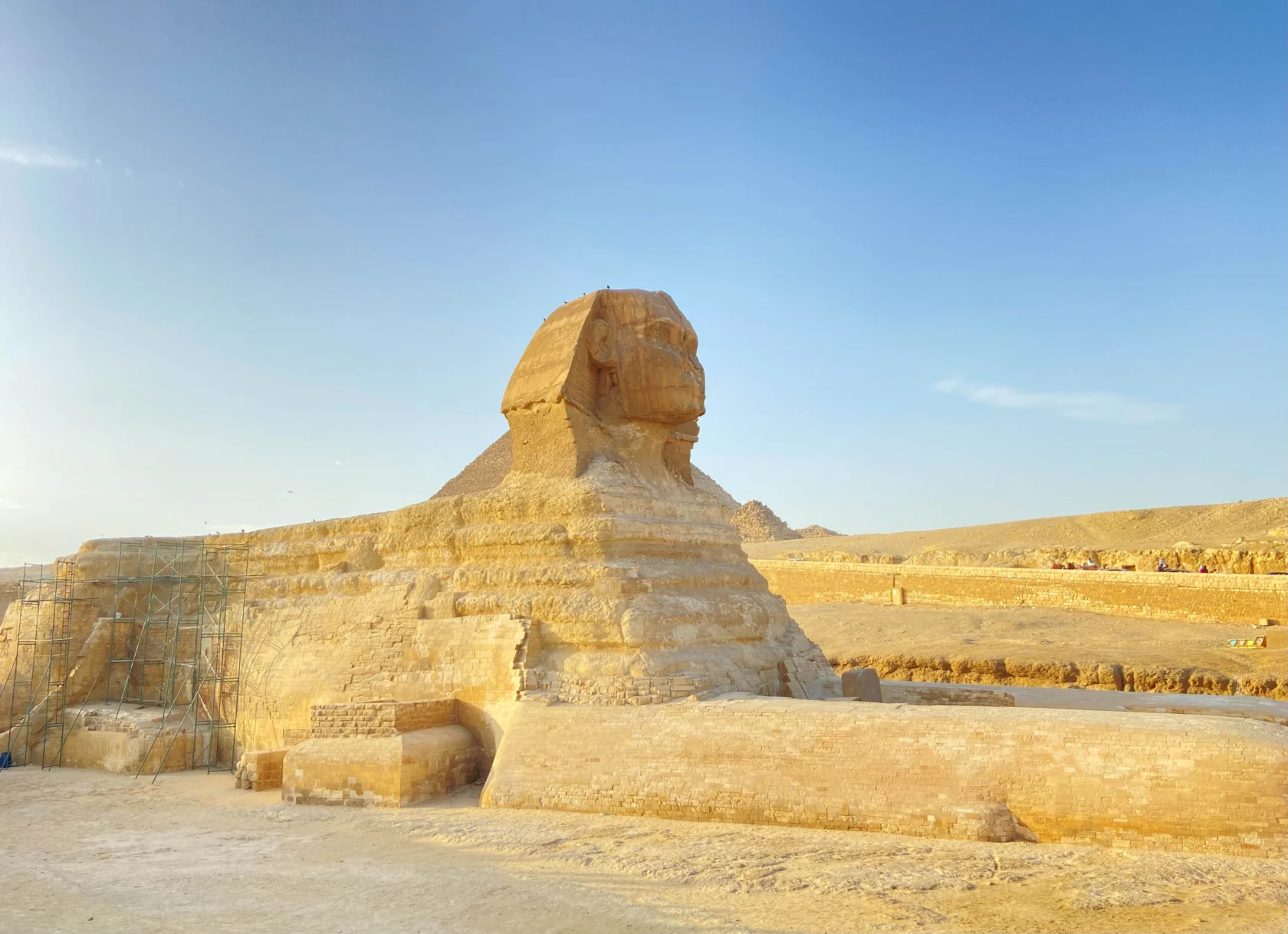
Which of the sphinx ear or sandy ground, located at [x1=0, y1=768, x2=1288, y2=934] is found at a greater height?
the sphinx ear

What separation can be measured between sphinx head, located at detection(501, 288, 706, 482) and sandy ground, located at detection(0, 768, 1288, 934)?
365 cm

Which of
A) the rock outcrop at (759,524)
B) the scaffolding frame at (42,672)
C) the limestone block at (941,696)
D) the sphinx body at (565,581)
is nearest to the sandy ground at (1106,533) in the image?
the rock outcrop at (759,524)

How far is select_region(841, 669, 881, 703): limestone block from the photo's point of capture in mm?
8469

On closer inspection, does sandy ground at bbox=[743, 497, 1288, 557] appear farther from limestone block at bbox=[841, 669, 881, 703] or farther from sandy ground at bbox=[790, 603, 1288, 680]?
limestone block at bbox=[841, 669, 881, 703]

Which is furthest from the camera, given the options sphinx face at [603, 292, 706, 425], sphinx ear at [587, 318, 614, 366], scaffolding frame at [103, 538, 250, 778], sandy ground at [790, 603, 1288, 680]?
sandy ground at [790, 603, 1288, 680]

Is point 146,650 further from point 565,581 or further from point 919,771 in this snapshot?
point 919,771

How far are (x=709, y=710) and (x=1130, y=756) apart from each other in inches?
109

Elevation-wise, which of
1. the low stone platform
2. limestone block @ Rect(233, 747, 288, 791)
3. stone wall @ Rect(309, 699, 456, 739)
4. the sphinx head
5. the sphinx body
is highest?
the sphinx head

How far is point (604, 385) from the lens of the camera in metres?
9.24

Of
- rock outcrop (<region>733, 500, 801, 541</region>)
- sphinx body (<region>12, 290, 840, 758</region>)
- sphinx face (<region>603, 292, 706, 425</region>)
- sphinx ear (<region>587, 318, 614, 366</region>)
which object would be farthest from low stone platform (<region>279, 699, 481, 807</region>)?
rock outcrop (<region>733, 500, 801, 541</region>)

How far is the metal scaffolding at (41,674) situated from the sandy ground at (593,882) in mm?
4322

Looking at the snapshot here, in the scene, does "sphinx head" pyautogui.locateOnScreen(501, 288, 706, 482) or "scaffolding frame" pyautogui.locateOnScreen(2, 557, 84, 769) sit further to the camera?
"scaffolding frame" pyautogui.locateOnScreen(2, 557, 84, 769)

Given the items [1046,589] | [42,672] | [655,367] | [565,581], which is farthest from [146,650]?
[1046,589]

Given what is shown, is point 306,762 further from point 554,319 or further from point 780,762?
point 554,319
